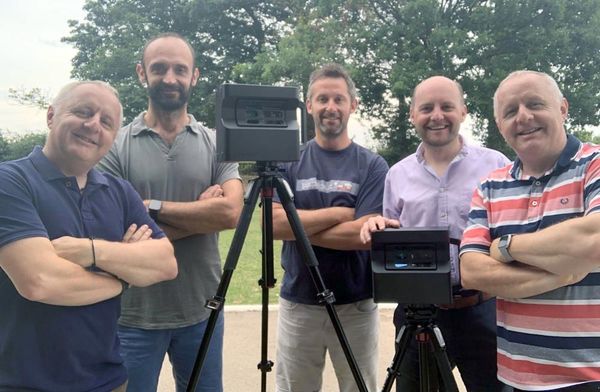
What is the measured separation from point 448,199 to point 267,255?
0.95 m

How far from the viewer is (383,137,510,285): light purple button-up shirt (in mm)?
2352

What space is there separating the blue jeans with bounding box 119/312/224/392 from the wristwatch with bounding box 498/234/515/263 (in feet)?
4.63

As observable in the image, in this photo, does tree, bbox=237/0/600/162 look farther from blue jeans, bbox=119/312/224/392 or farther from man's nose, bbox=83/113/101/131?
man's nose, bbox=83/113/101/131

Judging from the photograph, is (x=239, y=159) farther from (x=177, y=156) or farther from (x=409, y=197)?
Result: (x=409, y=197)

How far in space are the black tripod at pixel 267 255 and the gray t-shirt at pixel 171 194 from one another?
1.68 ft

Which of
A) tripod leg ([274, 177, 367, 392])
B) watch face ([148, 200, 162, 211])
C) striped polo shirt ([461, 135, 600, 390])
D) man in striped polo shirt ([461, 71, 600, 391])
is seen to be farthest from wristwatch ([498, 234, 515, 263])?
watch face ([148, 200, 162, 211])

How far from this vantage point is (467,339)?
7.51ft

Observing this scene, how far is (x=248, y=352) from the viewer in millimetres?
4105

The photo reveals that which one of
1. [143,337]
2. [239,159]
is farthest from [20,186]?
[143,337]

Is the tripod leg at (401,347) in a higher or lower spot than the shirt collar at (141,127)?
lower

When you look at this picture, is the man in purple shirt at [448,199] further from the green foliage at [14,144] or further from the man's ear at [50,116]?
the green foliage at [14,144]

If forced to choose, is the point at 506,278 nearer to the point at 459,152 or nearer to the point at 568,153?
the point at 568,153

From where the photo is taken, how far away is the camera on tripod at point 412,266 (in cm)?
179

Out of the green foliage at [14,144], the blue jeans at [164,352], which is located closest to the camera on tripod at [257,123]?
the blue jeans at [164,352]
